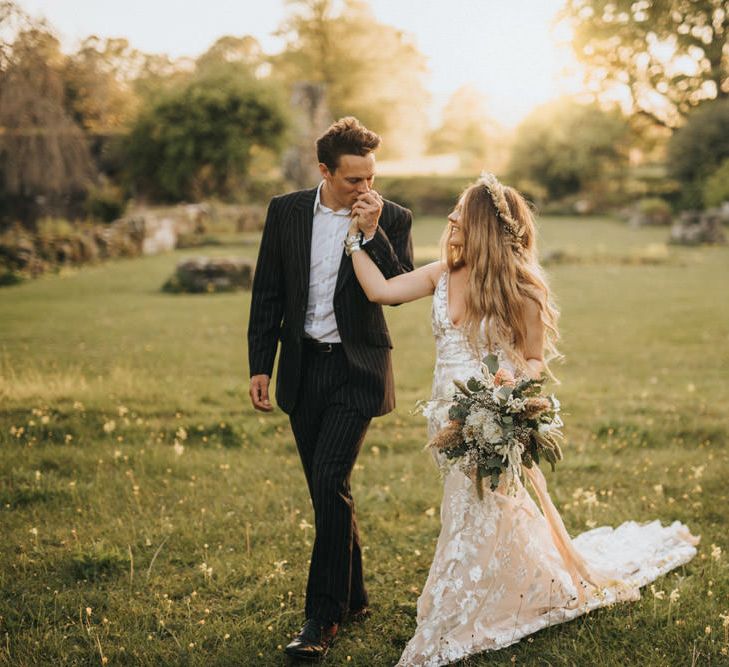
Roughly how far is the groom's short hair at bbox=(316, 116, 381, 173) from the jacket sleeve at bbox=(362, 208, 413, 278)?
410mm

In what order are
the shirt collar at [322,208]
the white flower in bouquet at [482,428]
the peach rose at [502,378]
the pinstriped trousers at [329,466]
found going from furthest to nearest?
the shirt collar at [322,208], the pinstriped trousers at [329,466], the peach rose at [502,378], the white flower in bouquet at [482,428]

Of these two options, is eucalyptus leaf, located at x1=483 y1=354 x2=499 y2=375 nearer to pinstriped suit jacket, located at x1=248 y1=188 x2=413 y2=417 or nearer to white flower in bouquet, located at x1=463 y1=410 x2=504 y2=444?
white flower in bouquet, located at x1=463 y1=410 x2=504 y2=444

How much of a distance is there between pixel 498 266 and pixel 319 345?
0.96 meters

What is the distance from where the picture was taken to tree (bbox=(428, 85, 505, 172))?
6356cm

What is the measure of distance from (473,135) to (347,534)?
2741 inches

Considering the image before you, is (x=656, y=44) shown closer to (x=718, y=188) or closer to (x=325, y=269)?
(x=718, y=188)

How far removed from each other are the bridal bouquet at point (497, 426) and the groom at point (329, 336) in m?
0.55

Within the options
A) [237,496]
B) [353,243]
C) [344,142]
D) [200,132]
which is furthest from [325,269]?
[200,132]

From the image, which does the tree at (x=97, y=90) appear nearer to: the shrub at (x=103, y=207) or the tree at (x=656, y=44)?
the shrub at (x=103, y=207)

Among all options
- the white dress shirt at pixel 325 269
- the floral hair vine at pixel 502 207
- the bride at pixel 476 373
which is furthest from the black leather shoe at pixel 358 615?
the floral hair vine at pixel 502 207

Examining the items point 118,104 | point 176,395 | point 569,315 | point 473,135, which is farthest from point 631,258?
point 473,135

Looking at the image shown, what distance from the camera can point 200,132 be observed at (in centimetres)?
3083

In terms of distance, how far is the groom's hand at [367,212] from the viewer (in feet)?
12.4

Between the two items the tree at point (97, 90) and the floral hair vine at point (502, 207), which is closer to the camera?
the floral hair vine at point (502, 207)
